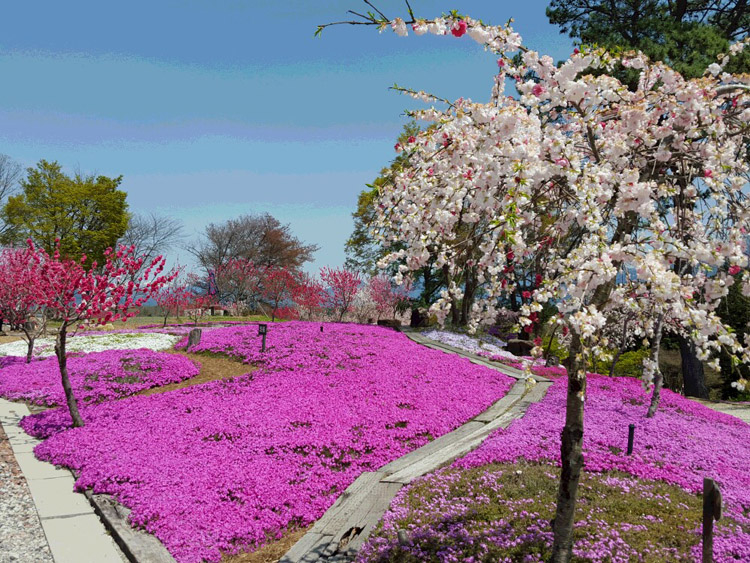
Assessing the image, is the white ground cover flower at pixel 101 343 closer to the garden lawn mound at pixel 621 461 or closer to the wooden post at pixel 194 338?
the wooden post at pixel 194 338

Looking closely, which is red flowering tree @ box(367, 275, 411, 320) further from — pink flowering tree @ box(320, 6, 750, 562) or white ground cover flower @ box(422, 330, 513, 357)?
pink flowering tree @ box(320, 6, 750, 562)

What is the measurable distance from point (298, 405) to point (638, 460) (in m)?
6.20

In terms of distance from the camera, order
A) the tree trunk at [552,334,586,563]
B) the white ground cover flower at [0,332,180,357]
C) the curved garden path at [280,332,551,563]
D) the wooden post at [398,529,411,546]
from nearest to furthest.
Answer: the tree trunk at [552,334,586,563]
the wooden post at [398,529,411,546]
the curved garden path at [280,332,551,563]
the white ground cover flower at [0,332,180,357]

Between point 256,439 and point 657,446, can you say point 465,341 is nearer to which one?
point 657,446

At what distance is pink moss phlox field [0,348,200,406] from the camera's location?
12.0m

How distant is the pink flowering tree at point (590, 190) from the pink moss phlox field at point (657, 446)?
273 cm

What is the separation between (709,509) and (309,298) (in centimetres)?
3130

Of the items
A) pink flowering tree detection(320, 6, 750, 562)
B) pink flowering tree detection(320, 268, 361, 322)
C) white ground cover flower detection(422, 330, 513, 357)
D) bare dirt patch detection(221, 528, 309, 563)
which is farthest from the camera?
pink flowering tree detection(320, 268, 361, 322)

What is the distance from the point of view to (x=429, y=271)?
30266 millimetres

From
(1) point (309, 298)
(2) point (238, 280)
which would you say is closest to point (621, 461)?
(1) point (309, 298)

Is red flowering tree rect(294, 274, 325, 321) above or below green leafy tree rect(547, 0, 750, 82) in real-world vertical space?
below

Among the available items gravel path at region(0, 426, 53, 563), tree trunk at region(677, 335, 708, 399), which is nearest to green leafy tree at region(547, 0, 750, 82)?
tree trunk at region(677, 335, 708, 399)

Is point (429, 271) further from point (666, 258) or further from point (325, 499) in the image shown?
point (666, 258)

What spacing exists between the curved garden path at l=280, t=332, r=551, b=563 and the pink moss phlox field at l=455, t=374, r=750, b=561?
0.36 metres
